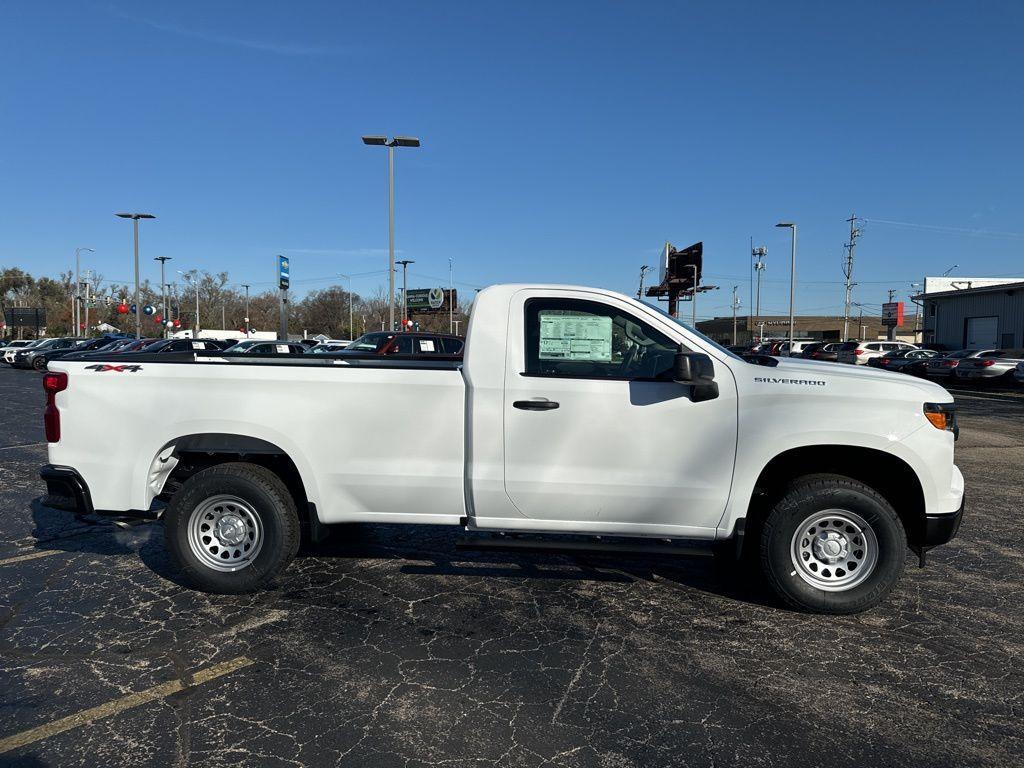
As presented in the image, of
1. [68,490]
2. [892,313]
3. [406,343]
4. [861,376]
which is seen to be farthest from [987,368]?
[892,313]

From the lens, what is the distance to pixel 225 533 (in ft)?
14.4

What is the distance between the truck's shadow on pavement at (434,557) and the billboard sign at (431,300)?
64425 mm

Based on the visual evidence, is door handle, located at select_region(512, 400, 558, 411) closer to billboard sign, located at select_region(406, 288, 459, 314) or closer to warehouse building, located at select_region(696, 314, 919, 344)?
billboard sign, located at select_region(406, 288, 459, 314)

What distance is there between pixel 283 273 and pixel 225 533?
77.7 ft

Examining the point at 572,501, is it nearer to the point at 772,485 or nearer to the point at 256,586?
the point at 772,485

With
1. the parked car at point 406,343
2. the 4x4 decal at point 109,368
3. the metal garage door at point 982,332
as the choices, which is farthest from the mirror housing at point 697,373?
the metal garage door at point 982,332

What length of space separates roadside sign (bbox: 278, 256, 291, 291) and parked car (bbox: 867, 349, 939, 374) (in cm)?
2472

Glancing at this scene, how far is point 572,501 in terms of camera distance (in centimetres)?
412

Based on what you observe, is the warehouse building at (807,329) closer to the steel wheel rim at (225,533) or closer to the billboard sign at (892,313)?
the billboard sign at (892,313)

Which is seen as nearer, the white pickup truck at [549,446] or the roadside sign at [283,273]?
the white pickup truck at [549,446]

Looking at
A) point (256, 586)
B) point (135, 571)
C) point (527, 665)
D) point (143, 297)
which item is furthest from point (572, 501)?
point (143, 297)

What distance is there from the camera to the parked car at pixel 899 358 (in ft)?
96.5

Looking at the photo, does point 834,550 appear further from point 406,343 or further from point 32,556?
point 406,343

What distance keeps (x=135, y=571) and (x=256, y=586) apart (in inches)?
47.6
